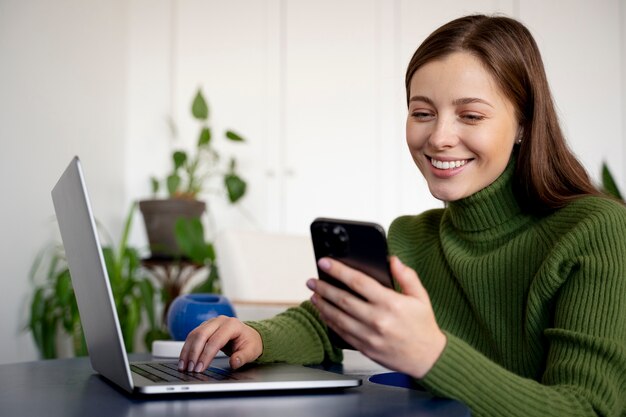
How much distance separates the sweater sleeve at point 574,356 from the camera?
2.72ft

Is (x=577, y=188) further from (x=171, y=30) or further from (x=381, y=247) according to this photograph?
(x=171, y=30)

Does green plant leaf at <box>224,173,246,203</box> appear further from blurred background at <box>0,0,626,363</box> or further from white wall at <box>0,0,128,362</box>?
white wall at <box>0,0,128,362</box>

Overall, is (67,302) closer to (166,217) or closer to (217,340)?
(166,217)

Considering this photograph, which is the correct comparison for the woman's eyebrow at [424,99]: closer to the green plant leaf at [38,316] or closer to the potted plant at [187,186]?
the green plant leaf at [38,316]

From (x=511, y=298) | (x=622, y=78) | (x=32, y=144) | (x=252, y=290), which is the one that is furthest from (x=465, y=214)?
(x=622, y=78)

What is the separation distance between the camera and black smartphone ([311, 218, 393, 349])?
732 mm

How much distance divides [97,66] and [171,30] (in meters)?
0.74

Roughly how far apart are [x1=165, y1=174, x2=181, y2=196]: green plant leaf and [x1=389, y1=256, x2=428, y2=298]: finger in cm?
383

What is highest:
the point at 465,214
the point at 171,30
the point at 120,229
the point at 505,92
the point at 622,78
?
the point at 171,30

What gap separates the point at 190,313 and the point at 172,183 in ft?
10.5

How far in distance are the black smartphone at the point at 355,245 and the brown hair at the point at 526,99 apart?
52 centimetres

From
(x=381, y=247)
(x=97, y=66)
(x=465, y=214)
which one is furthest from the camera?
(x=97, y=66)

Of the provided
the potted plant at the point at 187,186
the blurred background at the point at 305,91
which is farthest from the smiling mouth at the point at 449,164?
the blurred background at the point at 305,91

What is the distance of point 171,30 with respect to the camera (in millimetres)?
5059
